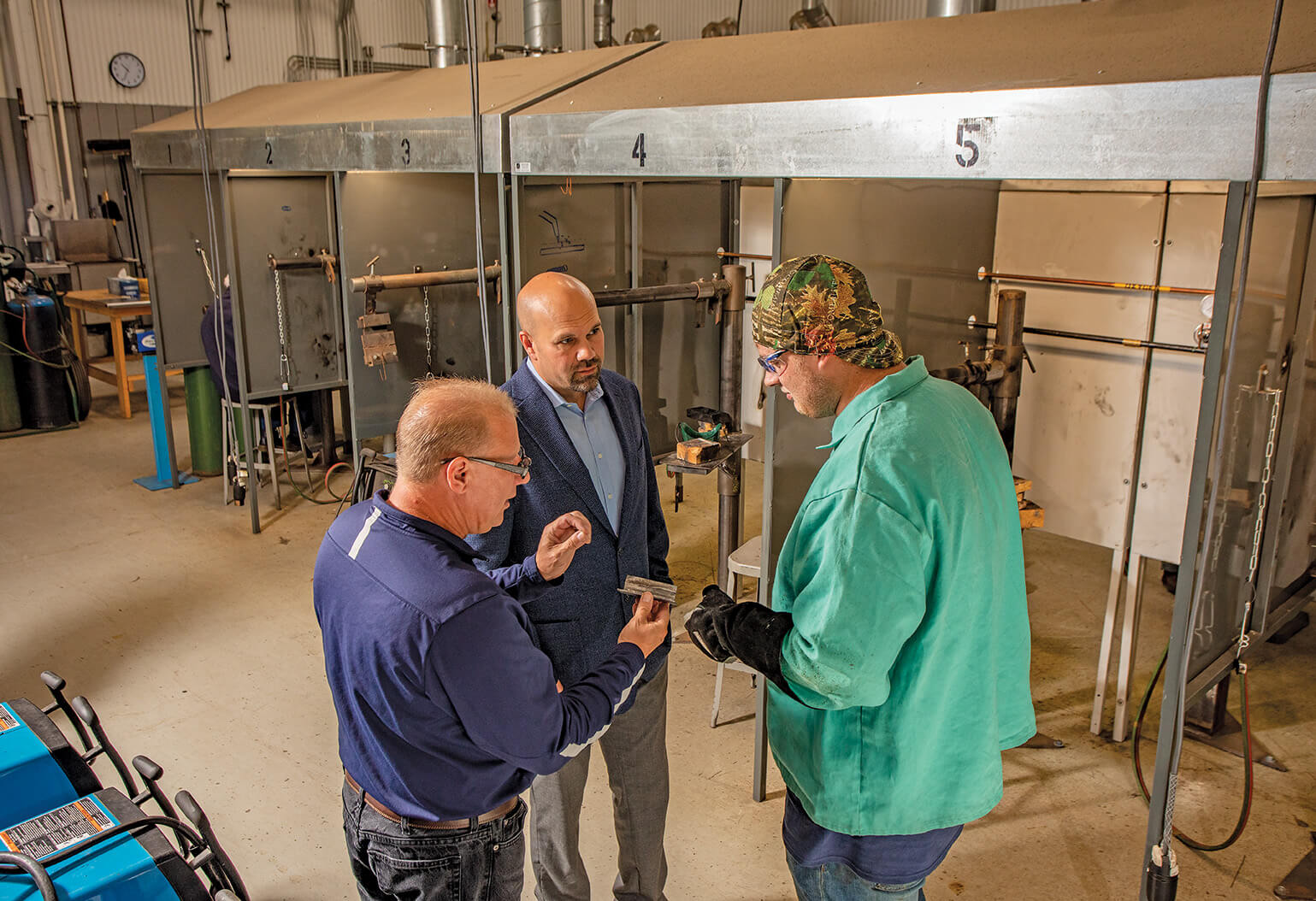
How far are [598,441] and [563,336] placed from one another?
24 centimetres

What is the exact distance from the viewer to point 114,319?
6793 mm

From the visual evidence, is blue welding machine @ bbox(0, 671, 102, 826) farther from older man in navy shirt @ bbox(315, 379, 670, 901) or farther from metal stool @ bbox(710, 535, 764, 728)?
metal stool @ bbox(710, 535, 764, 728)

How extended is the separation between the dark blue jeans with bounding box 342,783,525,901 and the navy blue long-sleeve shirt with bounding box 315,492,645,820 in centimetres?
4

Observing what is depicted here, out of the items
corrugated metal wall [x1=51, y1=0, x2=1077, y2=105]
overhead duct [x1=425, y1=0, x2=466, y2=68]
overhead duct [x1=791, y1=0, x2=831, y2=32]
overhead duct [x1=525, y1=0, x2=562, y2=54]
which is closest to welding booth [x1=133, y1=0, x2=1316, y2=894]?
overhead duct [x1=425, y1=0, x2=466, y2=68]

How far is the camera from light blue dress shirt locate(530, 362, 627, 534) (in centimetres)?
202

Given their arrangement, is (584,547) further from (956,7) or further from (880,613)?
(956,7)

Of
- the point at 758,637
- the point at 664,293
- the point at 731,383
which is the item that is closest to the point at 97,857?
the point at 758,637

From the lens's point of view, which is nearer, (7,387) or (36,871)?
(36,871)

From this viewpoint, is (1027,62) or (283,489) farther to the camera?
(283,489)

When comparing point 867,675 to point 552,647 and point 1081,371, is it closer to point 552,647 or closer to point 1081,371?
point 552,647

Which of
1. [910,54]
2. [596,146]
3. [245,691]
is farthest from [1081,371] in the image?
[245,691]

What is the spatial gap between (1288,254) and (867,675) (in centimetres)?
157

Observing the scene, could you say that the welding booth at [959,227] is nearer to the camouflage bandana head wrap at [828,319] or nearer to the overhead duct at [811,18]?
the camouflage bandana head wrap at [828,319]

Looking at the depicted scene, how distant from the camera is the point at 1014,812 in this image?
2.77 metres
